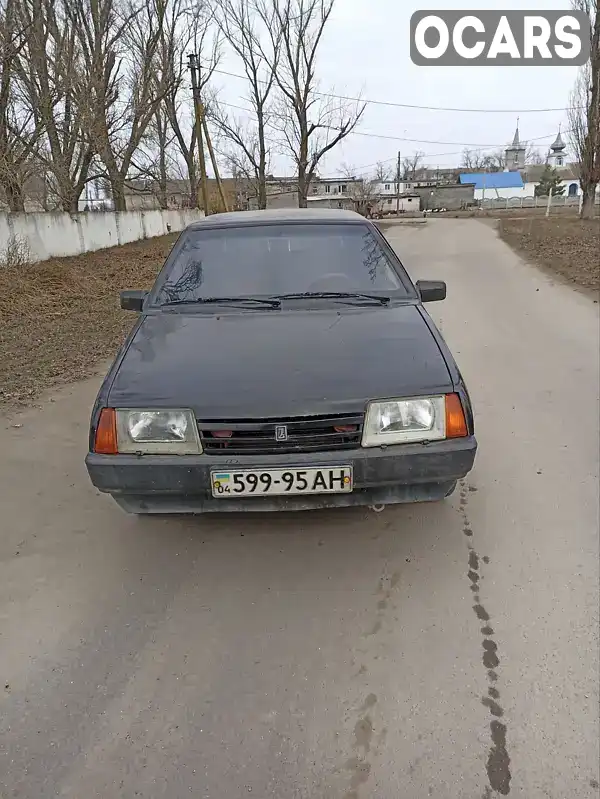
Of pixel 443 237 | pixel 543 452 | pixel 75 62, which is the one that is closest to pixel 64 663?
pixel 543 452

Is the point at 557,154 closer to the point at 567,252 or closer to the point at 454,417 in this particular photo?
the point at 567,252

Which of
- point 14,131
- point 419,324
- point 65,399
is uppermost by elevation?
point 14,131

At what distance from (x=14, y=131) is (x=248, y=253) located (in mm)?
11682

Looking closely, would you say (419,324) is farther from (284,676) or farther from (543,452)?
(284,676)

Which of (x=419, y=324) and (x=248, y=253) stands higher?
(x=248, y=253)

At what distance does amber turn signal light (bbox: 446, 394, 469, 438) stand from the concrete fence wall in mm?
6433

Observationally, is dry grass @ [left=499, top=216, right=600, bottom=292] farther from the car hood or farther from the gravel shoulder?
the car hood

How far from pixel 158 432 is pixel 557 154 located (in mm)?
93293

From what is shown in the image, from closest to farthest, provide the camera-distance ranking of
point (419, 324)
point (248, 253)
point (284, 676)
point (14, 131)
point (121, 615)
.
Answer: point (284, 676)
point (121, 615)
point (419, 324)
point (248, 253)
point (14, 131)

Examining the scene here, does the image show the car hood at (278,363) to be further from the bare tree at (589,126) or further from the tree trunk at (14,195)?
the bare tree at (589,126)

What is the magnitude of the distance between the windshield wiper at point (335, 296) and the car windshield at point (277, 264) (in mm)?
14

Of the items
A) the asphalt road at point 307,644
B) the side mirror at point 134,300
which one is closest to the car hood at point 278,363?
the side mirror at point 134,300

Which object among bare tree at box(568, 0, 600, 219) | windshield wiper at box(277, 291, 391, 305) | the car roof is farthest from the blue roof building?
windshield wiper at box(277, 291, 391, 305)

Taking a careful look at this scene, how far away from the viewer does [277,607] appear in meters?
2.27
